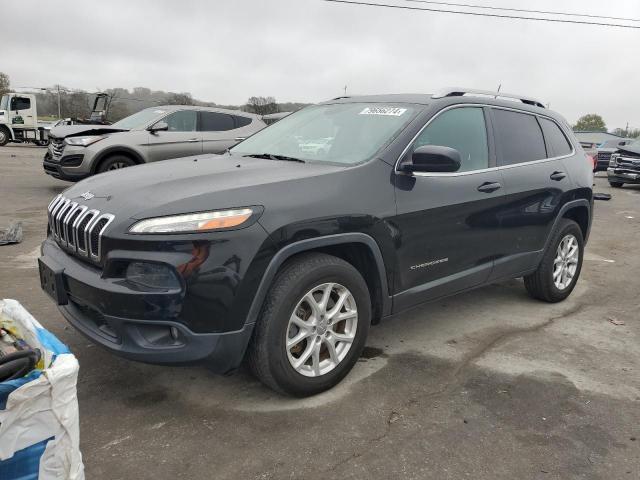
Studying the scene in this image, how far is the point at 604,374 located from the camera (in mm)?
3445

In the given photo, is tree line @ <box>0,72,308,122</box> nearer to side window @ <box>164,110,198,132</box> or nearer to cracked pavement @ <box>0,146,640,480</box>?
side window @ <box>164,110,198,132</box>

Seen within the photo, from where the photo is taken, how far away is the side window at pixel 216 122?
398 inches

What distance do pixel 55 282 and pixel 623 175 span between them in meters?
16.7

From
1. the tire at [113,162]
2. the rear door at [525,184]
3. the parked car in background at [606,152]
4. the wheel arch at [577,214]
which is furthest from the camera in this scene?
the parked car in background at [606,152]

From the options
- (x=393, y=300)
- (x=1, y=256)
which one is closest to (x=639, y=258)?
(x=393, y=300)

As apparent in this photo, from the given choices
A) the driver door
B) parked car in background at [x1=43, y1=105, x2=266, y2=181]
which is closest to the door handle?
parked car in background at [x1=43, y1=105, x2=266, y2=181]

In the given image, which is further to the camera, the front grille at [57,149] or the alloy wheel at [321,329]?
the front grille at [57,149]

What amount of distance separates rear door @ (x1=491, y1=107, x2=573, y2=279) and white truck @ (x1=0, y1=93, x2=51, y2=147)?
984 inches

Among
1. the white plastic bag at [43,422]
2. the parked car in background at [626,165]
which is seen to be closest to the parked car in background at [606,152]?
the parked car in background at [626,165]

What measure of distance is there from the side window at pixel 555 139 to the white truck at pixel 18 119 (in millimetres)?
24897

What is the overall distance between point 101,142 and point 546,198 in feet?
24.8

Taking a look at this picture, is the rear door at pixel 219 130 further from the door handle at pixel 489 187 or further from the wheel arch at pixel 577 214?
the door handle at pixel 489 187

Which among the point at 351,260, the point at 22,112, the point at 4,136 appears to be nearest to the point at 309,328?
the point at 351,260

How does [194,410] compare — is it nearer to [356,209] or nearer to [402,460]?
[402,460]
